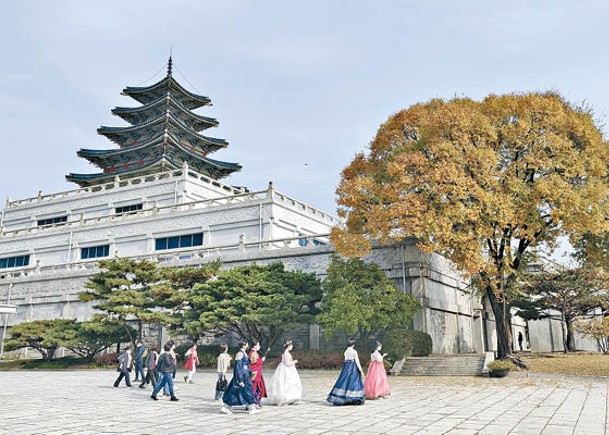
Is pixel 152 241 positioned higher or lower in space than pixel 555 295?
higher

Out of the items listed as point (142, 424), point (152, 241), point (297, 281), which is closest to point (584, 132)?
point (297, 281)

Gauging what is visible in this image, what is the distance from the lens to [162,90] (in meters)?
57.1

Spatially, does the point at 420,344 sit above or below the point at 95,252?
below

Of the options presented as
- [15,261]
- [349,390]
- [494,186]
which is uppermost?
[15,261]

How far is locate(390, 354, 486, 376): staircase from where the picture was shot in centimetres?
2047

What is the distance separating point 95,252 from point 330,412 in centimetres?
3447

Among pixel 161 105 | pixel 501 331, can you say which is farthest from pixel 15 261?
pixel 501 331

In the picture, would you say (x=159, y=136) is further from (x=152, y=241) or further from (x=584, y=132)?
(x=584, y=132)

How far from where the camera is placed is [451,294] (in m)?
28.4

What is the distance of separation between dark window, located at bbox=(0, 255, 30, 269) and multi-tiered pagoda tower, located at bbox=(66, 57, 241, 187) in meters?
10.6

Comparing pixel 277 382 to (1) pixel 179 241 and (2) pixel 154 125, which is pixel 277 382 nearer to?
(1) pixel 179 241

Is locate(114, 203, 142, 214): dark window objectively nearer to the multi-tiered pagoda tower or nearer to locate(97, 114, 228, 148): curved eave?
the multi-tiered pagoda tower

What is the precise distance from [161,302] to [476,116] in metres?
17.1

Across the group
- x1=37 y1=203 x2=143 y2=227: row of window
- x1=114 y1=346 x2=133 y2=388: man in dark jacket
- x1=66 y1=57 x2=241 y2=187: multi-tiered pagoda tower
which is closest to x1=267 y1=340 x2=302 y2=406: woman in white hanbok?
x1=114 y1=346 x2=133 y2=388: man in dark jacket
